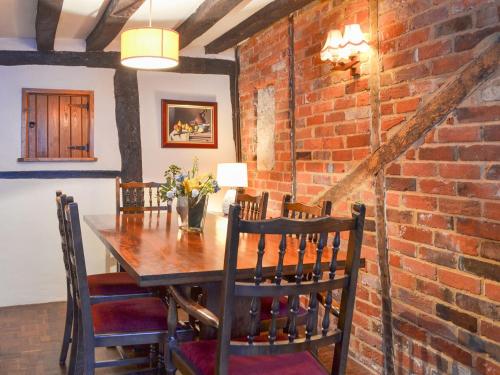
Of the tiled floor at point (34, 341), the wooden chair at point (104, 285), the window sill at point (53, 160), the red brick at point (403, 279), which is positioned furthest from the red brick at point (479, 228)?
the window sill at point (53, 160)

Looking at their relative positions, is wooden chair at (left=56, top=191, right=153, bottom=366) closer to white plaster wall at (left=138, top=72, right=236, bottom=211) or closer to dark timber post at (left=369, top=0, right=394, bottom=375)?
dark timber post at (left=369, top=0, right=394, bottom=375)

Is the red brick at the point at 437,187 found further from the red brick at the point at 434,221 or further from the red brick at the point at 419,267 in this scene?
the red brick at the point at 419,267

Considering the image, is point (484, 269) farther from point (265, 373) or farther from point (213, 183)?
point (213, 183)

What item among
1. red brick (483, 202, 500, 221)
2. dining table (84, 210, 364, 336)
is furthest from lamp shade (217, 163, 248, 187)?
red brick (483, 202, 500, 221)

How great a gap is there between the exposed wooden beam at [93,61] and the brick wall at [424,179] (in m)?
1.59

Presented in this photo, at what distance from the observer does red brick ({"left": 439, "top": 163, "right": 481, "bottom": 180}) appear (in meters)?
2.27

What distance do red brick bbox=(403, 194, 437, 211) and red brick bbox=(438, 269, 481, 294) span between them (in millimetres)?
313

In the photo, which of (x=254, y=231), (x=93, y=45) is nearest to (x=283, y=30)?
(x=93, y=45)

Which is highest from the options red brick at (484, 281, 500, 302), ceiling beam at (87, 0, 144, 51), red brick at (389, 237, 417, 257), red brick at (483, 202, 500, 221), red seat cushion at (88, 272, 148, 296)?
ceiling beam at (87, 0, 144, 51)

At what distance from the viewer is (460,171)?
236cm

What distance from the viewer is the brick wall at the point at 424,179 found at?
7.34ft

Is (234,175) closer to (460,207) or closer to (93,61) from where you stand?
(93,61)

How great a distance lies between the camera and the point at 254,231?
1551mm

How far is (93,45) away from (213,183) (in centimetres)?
229
